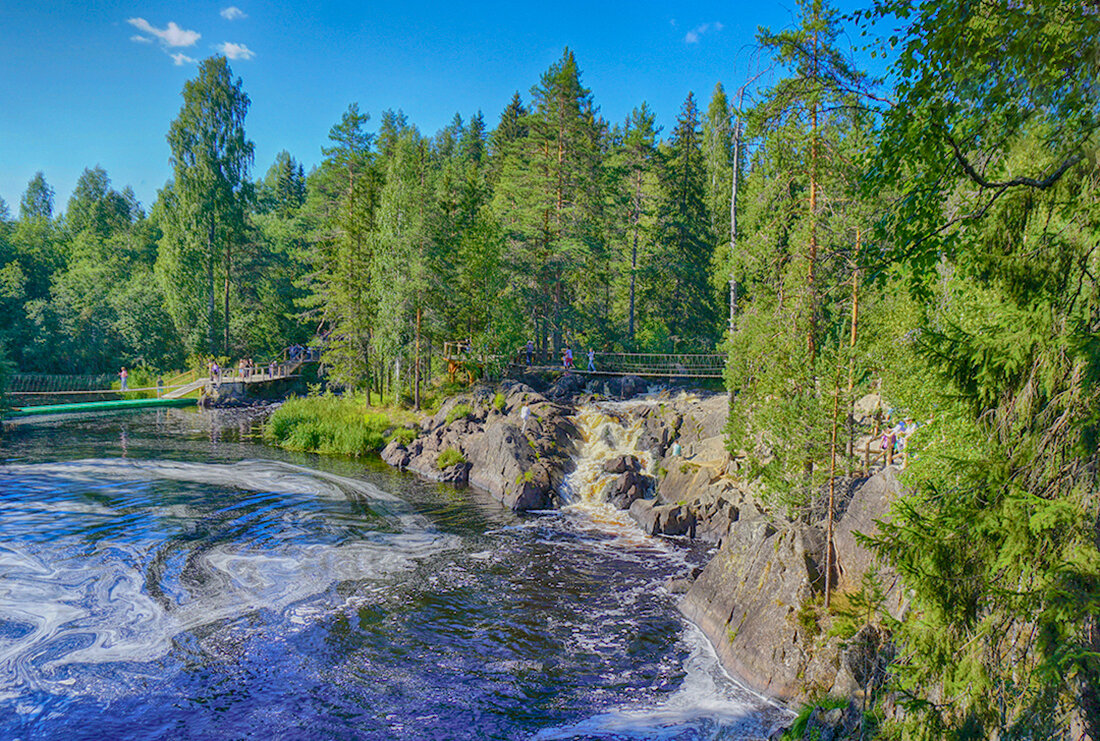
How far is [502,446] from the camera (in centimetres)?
2539

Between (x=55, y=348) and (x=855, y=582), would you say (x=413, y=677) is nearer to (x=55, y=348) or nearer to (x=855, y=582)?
(x=855, y=582)

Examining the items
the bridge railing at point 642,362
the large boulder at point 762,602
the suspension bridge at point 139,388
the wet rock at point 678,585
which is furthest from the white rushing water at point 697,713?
the suspension bridge at point 139,388

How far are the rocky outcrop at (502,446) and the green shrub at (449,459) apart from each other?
0.15m

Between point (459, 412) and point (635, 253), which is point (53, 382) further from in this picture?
point (635, 253)

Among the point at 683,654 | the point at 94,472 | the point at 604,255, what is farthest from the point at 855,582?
the point at 604,255

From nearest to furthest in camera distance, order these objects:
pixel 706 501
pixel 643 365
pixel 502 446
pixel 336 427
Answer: pixel 706 501 → pixel 502 446 → pixel 336 427 → pixel 643 365

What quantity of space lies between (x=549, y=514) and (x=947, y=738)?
16771 millimetres

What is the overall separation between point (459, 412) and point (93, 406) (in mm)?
24944

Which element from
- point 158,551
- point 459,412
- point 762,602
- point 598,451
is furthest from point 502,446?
point 762,602

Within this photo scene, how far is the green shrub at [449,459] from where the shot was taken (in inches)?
1051

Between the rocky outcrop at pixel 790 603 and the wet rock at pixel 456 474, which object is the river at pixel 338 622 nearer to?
the rocky outcrop at pixel 790 603

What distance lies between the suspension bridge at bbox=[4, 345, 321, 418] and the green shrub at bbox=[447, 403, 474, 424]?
2104 cm

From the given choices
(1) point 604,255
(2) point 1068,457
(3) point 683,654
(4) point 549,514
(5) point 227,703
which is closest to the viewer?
(2) point 1068,457

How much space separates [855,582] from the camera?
37.2ft
